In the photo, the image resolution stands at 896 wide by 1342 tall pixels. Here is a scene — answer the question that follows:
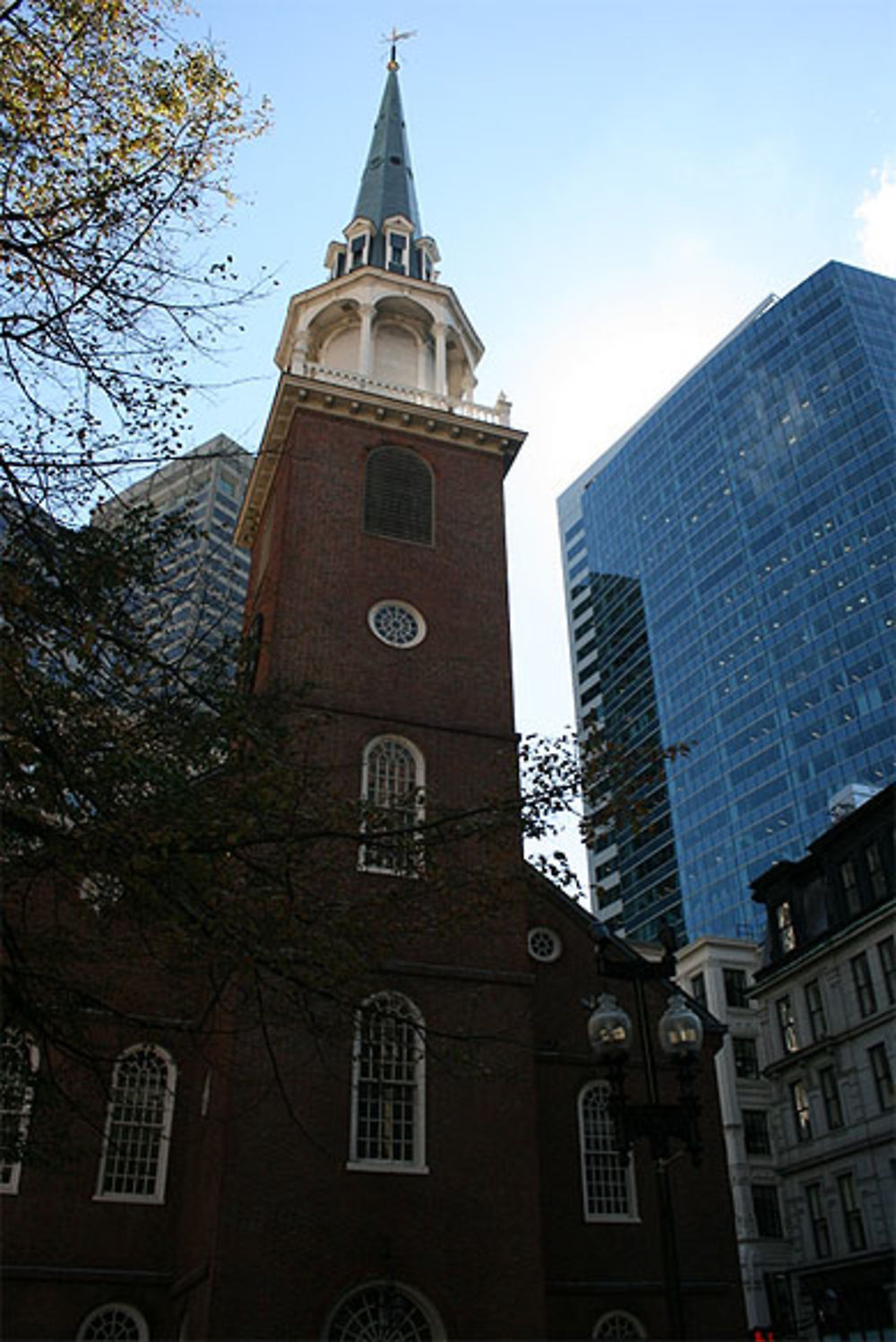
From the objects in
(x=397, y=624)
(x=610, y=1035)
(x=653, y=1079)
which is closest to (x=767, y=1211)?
(x=397, y=624)

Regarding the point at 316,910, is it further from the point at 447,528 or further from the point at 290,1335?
the point at 447,528

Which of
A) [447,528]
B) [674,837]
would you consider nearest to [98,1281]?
[447,528]

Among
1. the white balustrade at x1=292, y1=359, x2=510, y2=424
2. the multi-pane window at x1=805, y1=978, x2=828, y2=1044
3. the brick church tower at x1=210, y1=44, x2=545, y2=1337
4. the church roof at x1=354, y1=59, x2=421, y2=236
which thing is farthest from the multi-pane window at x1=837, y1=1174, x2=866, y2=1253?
the church roof at x1=354, y1=59, x2=421, y2=236

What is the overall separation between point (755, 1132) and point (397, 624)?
29.2m

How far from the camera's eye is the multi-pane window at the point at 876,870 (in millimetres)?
33594

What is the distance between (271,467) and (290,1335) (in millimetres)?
17820

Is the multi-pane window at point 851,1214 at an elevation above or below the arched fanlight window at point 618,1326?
above

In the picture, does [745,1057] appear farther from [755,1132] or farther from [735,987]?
[735,987]

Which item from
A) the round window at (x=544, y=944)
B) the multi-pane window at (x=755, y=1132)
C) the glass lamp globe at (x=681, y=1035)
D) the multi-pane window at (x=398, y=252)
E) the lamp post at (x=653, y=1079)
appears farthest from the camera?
the multi-pane window at (x=755, y=1132)

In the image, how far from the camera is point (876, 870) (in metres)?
34.0

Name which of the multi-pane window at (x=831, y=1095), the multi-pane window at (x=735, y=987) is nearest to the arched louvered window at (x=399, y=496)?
the multi-pane window at (x=831, y=1095)

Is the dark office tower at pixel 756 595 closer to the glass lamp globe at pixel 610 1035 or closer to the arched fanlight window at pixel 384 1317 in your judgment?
the arched fanlight window at pixel 384 1317

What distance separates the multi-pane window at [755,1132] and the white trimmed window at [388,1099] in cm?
2812

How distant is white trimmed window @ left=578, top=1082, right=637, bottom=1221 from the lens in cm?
1884
